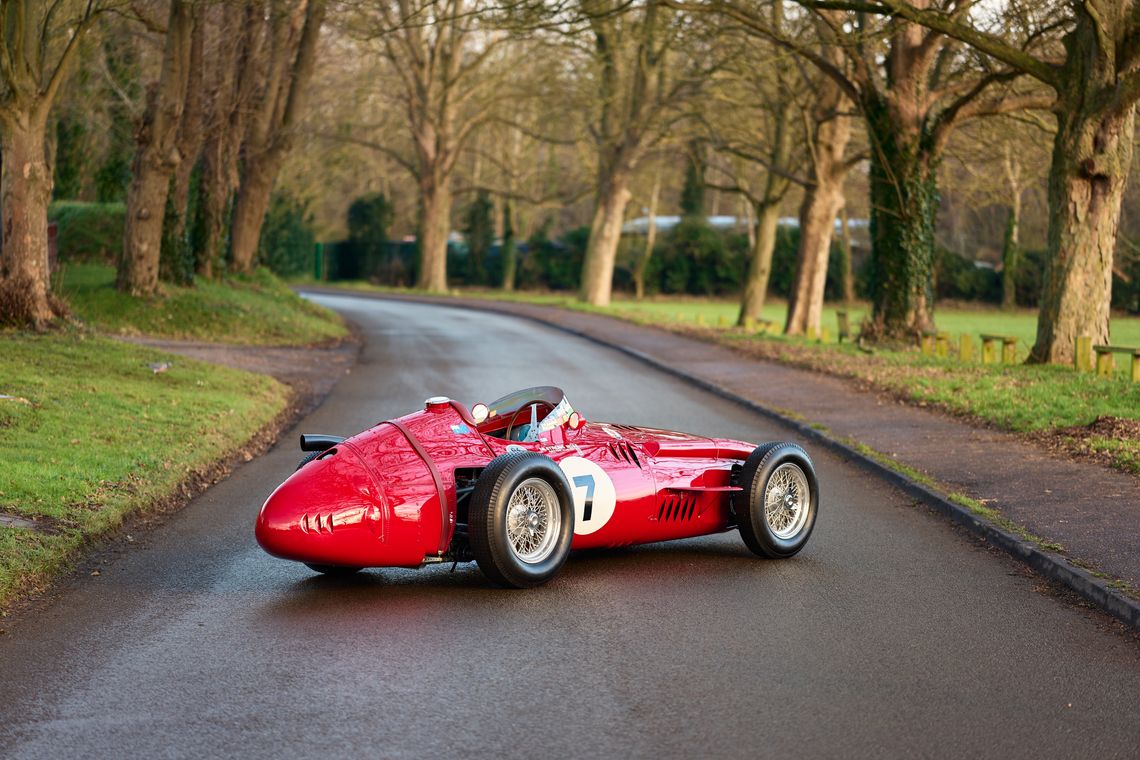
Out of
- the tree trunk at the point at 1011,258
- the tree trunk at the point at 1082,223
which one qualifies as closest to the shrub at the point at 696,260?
the tree trunk at the point at 1011,258

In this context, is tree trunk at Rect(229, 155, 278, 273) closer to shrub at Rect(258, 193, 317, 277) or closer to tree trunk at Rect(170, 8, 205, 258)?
tree trunk at Rect(170, 8, 205, 258)

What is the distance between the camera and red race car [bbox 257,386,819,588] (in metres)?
7.48

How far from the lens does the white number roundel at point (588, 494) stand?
815 cm

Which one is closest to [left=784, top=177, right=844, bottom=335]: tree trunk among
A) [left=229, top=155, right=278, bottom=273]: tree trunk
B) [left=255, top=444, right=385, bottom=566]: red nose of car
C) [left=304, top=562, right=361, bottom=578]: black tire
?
[left=229, top=155, right=278, bottom=273]: tree trunk

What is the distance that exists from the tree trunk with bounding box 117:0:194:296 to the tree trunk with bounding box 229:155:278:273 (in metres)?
10.8

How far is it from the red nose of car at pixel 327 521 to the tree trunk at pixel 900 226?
1939 cm

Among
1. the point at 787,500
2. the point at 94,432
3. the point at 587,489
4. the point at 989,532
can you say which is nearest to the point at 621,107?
the point at 94,432

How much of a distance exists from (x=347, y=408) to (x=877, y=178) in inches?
513

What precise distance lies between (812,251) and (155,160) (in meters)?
15.9

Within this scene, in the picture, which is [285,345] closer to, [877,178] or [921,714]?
[877,178]

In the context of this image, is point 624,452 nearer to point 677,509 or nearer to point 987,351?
point 677,509

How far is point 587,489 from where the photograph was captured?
822cm

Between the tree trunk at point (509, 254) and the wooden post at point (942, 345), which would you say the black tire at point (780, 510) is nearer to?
the wooden post at point (942, 345)

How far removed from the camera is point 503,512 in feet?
24.9
